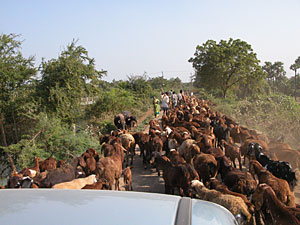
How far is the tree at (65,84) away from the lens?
13984mm

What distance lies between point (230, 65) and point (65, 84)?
71.5 feet

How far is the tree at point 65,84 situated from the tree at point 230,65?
19.4 m

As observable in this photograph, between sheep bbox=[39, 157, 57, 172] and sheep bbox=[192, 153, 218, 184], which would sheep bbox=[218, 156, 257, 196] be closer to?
sheep bbox=[192, 153, 218, 184]

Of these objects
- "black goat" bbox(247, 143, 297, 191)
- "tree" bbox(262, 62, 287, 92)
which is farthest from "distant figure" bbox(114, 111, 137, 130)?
"tree" bbox(262, 62, 287, 92)

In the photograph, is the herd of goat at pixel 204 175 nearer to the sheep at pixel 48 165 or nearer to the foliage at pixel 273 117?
the sheep at pixel 48 165

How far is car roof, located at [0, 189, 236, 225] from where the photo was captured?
1717 millimetres

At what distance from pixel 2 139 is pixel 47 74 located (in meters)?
4.10

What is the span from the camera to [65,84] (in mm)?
14516

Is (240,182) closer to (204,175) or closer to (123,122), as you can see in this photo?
(204,175)

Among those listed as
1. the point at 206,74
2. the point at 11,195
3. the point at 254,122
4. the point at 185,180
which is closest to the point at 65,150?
the point at 185,180

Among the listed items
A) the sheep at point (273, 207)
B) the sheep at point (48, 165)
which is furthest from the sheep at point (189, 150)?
the sheep at point (48, 165)

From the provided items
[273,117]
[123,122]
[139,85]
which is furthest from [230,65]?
[123,122]

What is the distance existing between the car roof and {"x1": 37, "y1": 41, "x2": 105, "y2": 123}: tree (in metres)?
12.3

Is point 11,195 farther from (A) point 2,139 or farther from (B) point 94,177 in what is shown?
(A) point 2,139
